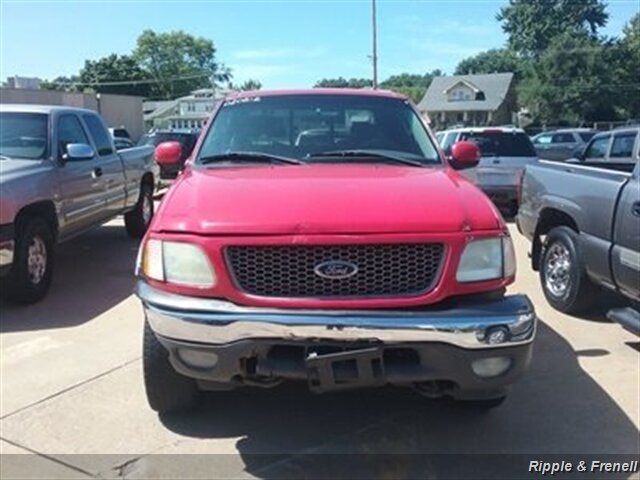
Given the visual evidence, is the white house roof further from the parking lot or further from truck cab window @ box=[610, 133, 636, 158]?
the parking lot

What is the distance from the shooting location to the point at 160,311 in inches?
133

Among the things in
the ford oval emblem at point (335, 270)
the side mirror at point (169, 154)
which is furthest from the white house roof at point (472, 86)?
the ford oval emblem at point (335, 270)

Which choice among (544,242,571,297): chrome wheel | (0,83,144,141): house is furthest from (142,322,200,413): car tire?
(0,83,144,141): house

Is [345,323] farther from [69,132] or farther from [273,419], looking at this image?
[69,132]

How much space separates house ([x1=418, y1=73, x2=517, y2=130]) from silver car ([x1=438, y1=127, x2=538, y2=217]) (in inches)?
2458

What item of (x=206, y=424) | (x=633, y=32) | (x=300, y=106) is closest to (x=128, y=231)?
(x=300, y=106)

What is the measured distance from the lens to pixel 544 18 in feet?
303


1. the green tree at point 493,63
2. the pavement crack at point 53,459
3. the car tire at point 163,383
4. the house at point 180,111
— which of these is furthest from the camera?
the green tree at point 493,63

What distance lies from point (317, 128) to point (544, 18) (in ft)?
316

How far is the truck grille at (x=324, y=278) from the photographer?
335cm

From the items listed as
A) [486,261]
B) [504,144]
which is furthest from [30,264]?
[504,144]

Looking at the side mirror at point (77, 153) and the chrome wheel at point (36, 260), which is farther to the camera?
the side mirror at point (77, 153)

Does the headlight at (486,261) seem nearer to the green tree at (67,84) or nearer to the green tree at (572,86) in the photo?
the green tree at (572,86)

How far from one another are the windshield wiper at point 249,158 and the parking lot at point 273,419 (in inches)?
56.8
